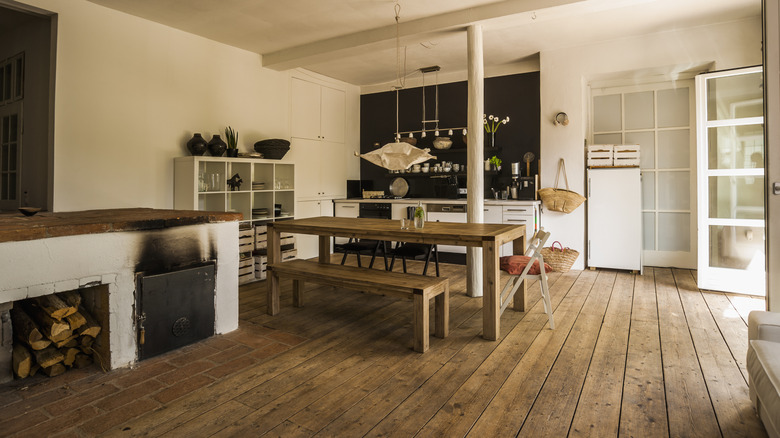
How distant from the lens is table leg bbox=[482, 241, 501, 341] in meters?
3.49

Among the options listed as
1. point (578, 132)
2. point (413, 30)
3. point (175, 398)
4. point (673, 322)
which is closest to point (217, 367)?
point (175, 398)

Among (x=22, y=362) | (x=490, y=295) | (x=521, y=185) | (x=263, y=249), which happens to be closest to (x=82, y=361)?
(x=22, y=362)

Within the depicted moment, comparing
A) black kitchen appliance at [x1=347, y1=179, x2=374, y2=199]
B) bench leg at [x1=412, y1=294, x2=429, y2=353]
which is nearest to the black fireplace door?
bench leg at [x1=412, y1=294, x2=429, y2=353]

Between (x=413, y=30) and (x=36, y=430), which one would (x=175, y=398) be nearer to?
(x=36, y=430)

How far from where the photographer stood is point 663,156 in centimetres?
627

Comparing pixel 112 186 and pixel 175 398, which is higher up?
pixel 112 186

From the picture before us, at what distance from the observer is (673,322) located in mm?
3979

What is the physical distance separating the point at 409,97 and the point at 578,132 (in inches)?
123

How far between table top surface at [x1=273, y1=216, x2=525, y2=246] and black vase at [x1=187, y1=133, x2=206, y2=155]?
1.94 m

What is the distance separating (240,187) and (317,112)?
2.26 meters

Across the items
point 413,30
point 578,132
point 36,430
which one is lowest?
point 36,430

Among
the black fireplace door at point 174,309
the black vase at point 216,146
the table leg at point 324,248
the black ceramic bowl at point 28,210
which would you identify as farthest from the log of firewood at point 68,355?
the black vase at point 216,146

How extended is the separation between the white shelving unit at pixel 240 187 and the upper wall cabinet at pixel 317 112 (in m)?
0.98

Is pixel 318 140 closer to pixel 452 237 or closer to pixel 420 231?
pixel 420 231
